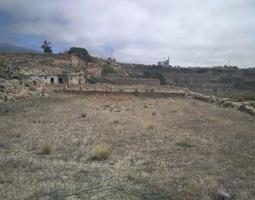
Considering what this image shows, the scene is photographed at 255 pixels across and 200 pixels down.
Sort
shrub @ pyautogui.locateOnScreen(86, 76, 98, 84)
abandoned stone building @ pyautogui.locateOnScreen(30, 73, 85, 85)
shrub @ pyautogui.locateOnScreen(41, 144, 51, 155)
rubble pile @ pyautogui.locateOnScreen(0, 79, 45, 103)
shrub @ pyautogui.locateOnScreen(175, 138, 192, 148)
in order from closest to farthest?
shrub @ pyautogui.locateOnScreen(41, 144, 51, 155)
shrub @ pyautogui.locateOnScreen(175, 138, 192, 148)
rubble pile @ pyautogui.locateOnScreen(0, 79, 45, 103)
abandoned stone building @ pyautogui.locateOnScreen(30, 73, 85, 85)
shrub @ pyautogui.locateOnScreen(86, 76, 98, 84)

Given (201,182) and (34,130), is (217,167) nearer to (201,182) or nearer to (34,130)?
(201,182)

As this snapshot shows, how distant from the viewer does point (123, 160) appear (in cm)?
1116

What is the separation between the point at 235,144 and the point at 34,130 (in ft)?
30.6

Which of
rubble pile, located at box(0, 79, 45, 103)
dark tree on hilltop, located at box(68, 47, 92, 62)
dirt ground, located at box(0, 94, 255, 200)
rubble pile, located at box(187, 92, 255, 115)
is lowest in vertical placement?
dirt ground, located at box(0, 94, 255, 200)

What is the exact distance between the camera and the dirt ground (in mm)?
8312

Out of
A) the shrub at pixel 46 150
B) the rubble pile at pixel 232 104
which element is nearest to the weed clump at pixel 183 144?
the shrub at pixel 46 150

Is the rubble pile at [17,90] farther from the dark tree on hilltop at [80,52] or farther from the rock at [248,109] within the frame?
the dark tree on hilltop at [80,52]

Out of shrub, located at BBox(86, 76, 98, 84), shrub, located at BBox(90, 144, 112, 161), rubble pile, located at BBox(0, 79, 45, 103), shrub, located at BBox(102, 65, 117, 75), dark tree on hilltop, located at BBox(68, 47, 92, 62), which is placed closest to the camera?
shrub, located at BBox(90, 144, 112, 161)

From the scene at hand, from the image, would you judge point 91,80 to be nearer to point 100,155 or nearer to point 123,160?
point 100,155

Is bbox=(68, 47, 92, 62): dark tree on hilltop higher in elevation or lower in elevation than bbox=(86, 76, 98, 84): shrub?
higher

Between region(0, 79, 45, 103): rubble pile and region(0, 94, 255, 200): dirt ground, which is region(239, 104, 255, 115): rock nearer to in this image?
region(0, 94, 255, 200): dirt ground

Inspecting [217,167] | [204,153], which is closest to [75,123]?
[204,153]

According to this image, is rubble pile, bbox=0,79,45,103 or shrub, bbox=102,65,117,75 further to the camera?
shrub, bbox=102,65,117,75

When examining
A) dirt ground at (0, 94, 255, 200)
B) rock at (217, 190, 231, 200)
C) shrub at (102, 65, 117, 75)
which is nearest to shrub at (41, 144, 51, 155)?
dirt ground at (0, 94, 255, 200)
